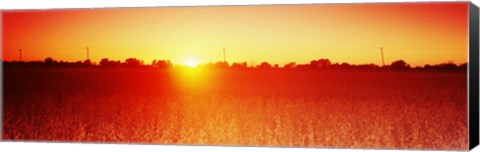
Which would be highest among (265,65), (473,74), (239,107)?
(265,65)

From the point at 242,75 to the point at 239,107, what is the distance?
28 centimetres

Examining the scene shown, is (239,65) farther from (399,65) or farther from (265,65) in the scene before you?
(399,65)

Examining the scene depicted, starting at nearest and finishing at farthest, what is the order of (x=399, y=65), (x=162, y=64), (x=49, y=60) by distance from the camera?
(x=399, y=65) < (x=162, y=64) < (x=49, y=60)

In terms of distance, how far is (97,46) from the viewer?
322 inches

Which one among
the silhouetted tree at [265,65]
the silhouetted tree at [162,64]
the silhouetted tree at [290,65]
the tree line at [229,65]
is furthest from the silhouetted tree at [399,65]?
the silhouetted tree at [162,64]

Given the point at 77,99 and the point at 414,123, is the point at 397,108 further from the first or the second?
the point at 77,99

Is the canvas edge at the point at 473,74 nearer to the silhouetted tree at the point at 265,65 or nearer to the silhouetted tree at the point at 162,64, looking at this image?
the silhouetted tree at the point at 265,65

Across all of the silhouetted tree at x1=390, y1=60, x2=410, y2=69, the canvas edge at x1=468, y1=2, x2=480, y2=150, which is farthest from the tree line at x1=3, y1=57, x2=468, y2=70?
the canvas edge at x1=468, y1=2, x2=480, y2=150

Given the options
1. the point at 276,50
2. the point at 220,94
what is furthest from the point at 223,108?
the point at 276,50

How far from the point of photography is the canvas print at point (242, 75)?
24.3 feet

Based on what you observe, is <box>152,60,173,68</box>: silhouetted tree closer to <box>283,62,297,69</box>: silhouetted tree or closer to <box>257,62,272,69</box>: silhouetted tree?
<box>257,62,272,69</box>: silhouetted tree

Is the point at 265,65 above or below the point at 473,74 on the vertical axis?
above

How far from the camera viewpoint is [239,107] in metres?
7.82

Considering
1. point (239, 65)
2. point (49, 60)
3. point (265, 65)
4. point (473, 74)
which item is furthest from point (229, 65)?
point (473, 74)
